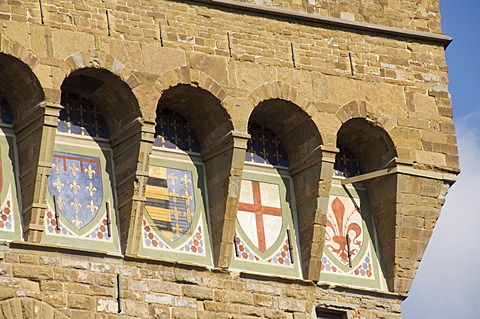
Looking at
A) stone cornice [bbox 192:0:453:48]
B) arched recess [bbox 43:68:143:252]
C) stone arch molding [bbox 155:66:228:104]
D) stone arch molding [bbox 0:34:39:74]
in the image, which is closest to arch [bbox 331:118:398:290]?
stone cornice [bbox 192:0:453:48]

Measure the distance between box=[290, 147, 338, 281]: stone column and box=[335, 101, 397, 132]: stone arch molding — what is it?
0.56 m

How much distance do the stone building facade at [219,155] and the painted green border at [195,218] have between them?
0.10 feet

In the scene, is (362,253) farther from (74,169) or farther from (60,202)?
(60,202)

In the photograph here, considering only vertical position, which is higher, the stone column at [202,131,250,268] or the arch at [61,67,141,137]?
the arch at [61,67,141,137]

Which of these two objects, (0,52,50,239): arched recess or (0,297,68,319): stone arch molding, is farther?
(0,52,50,239): arched recess

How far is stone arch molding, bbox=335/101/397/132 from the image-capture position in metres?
29.1

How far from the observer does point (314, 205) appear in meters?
28.7

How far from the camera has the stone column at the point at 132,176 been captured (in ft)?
89.6

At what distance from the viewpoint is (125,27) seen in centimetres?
2800

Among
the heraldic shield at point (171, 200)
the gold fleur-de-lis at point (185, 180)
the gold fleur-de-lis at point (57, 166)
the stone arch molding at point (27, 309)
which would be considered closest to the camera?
the stone arch molding at point (27, 309)

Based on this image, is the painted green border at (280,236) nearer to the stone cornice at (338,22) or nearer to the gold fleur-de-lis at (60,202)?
the stone cornice at (338,22)

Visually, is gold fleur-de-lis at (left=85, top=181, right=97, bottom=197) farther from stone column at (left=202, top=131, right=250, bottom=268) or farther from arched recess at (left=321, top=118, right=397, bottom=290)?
arched recess at (left=321, top=118, right=397, bottom=290)

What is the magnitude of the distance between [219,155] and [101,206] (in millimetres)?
1893

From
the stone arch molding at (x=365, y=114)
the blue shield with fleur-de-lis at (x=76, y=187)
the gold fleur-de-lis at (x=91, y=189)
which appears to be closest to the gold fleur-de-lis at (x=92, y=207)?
the blue shield with fleur-de-lis at (x=76, y=187)
